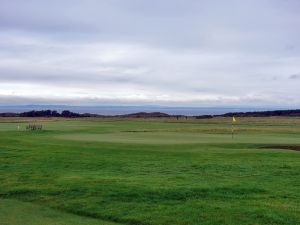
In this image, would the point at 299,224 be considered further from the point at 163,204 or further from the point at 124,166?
the point at 124,166

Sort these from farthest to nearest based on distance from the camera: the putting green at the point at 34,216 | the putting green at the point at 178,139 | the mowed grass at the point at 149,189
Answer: the putting green at the point at 178,139 < the mowed grass at the point at 149,189 < the putting green at the point at 34,216

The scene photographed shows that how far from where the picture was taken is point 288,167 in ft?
63.2

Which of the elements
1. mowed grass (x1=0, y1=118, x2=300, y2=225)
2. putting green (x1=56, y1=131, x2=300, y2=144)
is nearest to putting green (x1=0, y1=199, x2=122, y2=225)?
mowed grass (x1=0, y1=118, x2=300, y2=225)

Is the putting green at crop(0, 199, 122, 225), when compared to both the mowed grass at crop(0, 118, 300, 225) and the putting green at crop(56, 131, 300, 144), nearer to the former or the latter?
the mowed grass at crop(0, 118, 300, 225)

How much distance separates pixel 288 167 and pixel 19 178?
32.4 feet

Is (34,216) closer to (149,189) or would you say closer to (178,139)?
(149,189)

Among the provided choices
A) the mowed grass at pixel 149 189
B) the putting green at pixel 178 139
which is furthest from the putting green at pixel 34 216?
the putting green at pixel 178 139

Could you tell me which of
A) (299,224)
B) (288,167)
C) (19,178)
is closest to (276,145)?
(288,167)

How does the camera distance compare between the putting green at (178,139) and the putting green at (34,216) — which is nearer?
the putting green at (34,216)

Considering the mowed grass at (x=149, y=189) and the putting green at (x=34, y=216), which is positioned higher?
the mowed grass at (x=149, y=189)

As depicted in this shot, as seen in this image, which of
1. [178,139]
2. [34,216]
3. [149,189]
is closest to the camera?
[34,216]

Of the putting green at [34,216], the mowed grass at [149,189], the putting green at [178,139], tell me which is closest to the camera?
the putting green at [34,216]

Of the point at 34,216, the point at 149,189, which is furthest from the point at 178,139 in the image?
the point at 34,216

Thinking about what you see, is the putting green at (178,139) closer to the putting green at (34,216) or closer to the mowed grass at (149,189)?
the mowed grass at (149,189)
